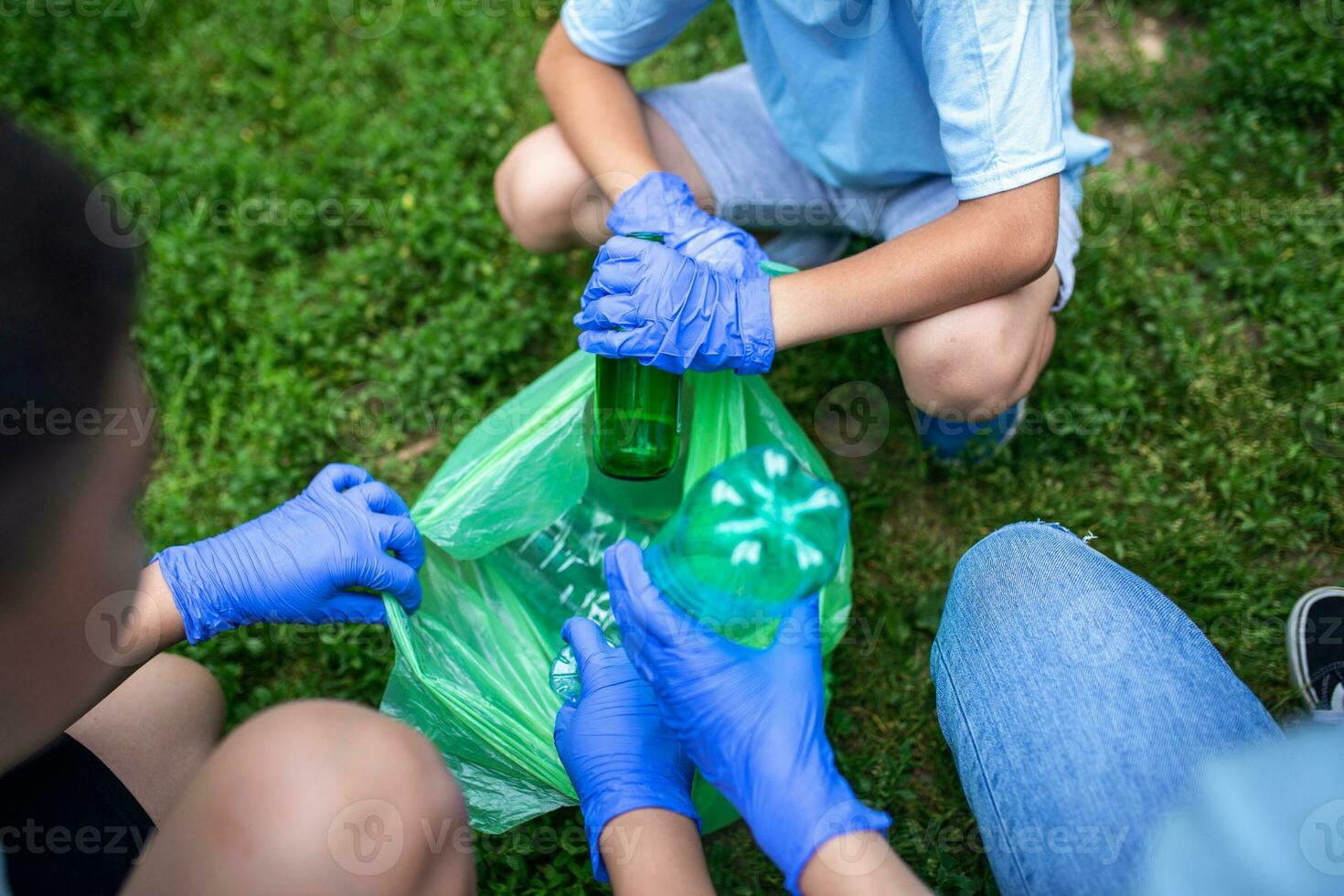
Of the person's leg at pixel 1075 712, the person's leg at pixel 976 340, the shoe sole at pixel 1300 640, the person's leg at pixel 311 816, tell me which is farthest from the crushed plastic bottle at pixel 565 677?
the shoe sole at pixel 1300 640

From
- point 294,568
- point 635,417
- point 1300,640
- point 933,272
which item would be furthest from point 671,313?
point 1300,640

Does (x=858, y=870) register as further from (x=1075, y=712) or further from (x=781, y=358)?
(x=781, y=358)

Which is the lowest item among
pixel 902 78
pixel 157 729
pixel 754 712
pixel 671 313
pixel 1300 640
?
pixel 1300 640

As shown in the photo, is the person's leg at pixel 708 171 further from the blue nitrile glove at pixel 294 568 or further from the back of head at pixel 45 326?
the back of head at pixel 45 326

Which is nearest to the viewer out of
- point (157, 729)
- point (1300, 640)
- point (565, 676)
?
point (157, 729)

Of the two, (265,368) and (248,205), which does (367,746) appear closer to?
(265,368)

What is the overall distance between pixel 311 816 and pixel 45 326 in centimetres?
46

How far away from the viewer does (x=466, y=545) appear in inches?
54.5

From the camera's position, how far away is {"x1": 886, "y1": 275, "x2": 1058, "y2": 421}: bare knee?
135 centimetres

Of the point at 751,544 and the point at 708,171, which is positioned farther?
the point at 708,171

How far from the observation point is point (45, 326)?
660 mm

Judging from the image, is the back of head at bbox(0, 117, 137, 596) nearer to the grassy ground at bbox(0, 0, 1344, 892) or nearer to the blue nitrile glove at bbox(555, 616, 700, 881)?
the blue nitrile glove at bbox(555, 616, 700, 881)

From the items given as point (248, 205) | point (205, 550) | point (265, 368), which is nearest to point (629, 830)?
point (205, 550)

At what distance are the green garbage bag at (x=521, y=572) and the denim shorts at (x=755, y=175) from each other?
1.16 ft
